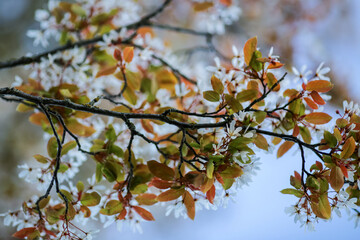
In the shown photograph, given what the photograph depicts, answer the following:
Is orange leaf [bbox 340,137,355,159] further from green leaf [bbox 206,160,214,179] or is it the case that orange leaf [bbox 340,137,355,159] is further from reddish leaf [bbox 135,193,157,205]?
reddish leaf [bbox 135,193,157,205]

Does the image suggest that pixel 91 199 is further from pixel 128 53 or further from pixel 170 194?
pixel 128 53

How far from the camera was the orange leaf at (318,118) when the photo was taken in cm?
57

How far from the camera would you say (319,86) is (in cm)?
56

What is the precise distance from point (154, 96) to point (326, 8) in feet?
6.77

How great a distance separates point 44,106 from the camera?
0.52 meters

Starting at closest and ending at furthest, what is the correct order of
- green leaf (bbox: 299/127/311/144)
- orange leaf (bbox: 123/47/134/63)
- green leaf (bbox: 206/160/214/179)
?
green leaf (bbox: 206/160/214/179) → green leaf (bbox: 299/127/311/144) → orange leaf (bbox: 123/47/134/63)

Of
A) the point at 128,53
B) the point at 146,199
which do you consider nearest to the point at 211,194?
the point at 146,199

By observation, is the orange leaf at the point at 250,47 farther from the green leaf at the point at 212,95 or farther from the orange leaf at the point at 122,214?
the orange leaf at the point at 122,214

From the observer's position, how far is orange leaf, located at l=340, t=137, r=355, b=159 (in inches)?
18.8

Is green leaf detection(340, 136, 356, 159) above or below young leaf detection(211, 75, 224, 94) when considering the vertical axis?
below

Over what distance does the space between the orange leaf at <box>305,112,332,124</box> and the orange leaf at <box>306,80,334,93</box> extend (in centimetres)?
4

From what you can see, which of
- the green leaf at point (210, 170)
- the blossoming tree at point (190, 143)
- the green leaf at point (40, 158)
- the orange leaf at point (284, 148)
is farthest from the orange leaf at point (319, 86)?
the green leaf at point (40, 158)

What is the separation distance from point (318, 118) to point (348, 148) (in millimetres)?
101

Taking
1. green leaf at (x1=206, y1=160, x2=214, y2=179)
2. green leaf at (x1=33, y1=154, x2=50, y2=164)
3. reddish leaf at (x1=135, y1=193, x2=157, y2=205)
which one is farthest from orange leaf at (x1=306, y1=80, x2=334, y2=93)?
green leaf at (x1=33, y1=154, x2=50, y2=164)
